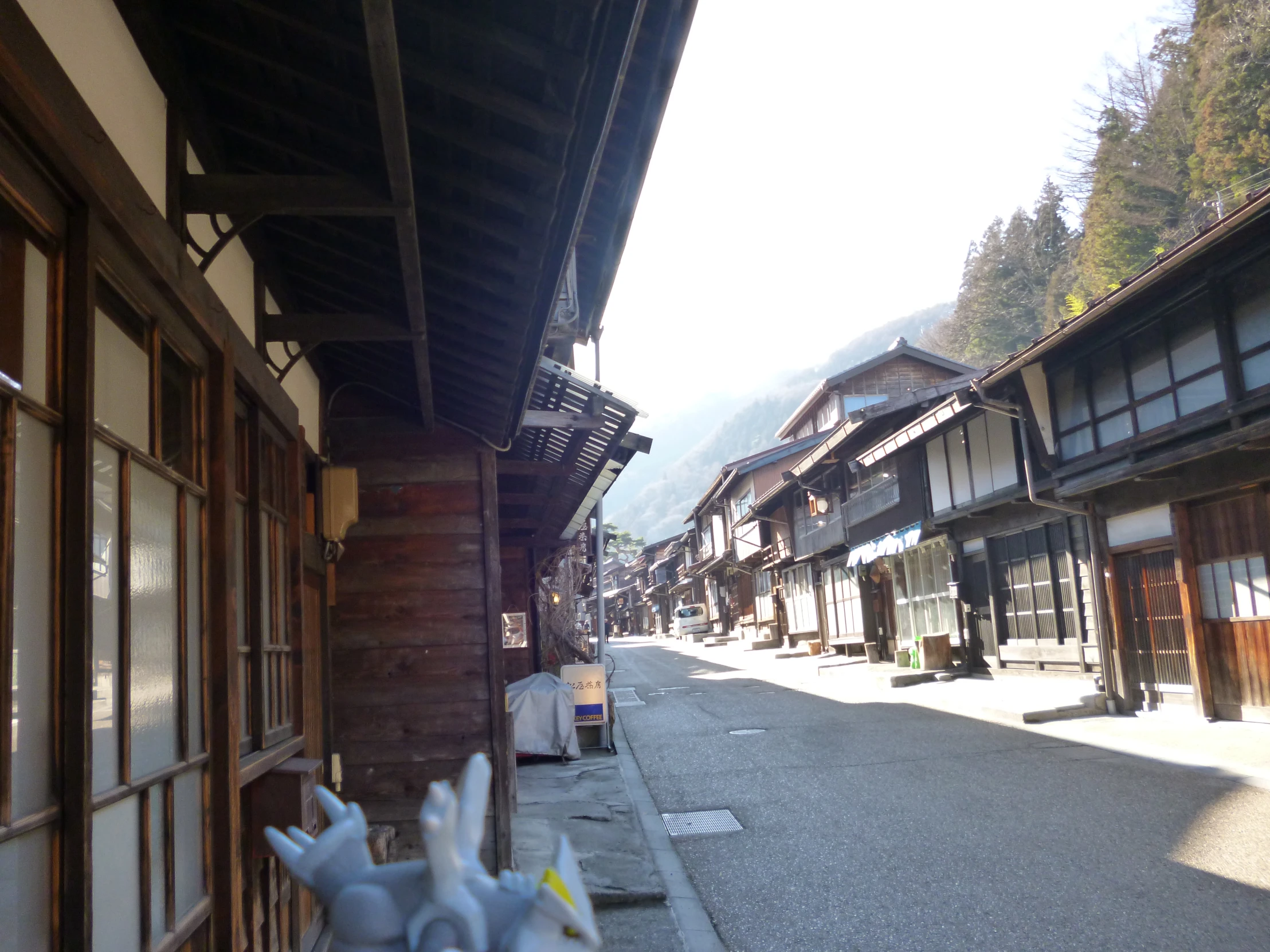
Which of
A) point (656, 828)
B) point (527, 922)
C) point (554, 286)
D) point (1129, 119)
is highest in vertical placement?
point (1129, 119)

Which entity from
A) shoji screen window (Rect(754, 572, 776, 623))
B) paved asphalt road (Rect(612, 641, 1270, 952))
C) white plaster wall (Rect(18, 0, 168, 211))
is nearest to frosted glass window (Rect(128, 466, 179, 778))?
white plaster wall (Rect(18, 0, 168, 211))

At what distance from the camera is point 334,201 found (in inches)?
Result: 127

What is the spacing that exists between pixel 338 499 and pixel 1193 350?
10581mm

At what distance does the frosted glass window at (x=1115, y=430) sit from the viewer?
517 inches

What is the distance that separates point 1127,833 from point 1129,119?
32.6 metres

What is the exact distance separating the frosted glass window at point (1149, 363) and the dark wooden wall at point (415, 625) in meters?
9.67

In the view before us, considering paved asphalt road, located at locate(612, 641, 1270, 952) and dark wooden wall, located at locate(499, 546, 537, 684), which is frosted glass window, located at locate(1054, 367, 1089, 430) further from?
dark wooden wall, located at locate(499, 546, 537, 684)

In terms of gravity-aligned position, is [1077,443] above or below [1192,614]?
above

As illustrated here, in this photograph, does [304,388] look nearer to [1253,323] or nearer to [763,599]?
[1253,323]

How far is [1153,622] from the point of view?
13.4 meters

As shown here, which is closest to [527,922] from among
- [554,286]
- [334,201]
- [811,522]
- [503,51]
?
[503,51]

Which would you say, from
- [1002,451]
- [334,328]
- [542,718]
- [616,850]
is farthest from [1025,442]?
[334,328]

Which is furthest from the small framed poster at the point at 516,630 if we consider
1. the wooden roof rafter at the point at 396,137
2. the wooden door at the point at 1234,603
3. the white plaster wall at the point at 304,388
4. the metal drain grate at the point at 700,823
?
the wooden roof rafter at the point at 396,137

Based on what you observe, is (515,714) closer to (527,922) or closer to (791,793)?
(791,793)
